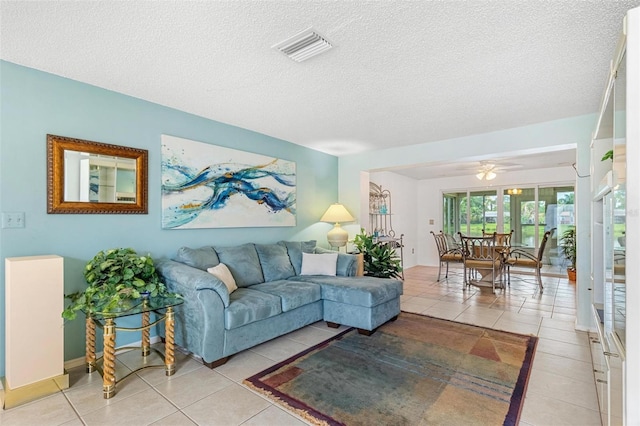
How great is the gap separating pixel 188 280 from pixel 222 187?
1.41 metres

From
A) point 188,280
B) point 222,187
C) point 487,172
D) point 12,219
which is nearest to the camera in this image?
point 12,219

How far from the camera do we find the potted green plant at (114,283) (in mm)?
2213

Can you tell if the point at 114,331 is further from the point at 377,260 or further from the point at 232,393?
the point at 377,260

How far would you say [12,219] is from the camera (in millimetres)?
2293

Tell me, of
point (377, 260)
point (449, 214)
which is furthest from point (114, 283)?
point (449, 214)

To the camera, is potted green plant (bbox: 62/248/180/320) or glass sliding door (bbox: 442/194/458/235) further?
glass sliding door (bbox: 442/194/458/235)

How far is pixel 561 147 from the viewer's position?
3629mm

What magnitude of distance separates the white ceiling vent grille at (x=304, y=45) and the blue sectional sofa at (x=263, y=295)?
1.82 metres

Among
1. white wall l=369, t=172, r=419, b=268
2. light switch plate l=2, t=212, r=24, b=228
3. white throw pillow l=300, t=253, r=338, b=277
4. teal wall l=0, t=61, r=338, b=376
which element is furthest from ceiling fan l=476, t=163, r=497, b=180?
light switch plate l=2, t=212, r=24, b=228

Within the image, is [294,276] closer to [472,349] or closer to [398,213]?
[472,349]

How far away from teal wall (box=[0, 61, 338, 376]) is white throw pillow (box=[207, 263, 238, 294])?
0.57 meters

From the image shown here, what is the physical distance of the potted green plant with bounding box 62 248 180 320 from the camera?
2213 millimetres

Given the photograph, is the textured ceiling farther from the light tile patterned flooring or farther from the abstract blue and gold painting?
the light tile patterned flooring

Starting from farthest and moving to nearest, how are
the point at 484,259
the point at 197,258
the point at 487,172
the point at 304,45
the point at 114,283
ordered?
the point at 487,172 < the point at 484,259 < the point at 197,258 < the point at 114,283 < the point at 304,45
